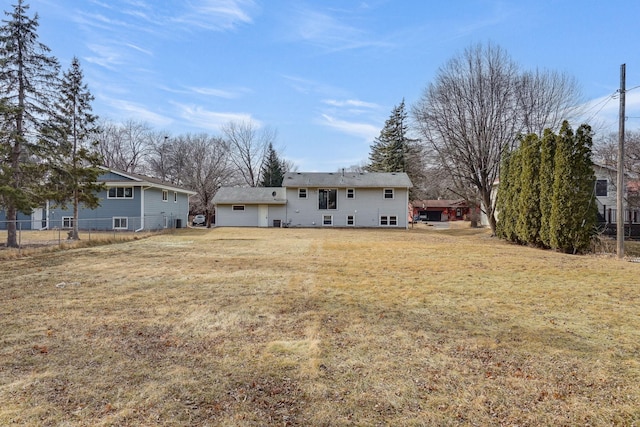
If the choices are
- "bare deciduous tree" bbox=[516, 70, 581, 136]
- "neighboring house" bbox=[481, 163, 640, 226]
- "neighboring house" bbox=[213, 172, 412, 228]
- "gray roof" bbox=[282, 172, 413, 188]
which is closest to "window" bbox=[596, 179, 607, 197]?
"neighboring house" bbox=[481, 163, 640, 226]

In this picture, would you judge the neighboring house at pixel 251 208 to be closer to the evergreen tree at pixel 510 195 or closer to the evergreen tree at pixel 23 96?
the evergreen tree at pixel 510 195

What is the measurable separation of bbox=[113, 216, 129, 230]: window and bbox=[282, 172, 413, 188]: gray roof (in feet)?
39.5

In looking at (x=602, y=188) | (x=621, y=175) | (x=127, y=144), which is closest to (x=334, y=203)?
(x=621, y=175)

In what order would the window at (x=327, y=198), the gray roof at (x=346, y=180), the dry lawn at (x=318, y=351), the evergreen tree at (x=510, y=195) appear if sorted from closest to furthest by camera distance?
the dry lawn at (x=318, y=351) → the evergreen tree at (x=510, y=195) → the gray roof at (x=346, y=180) → the window at (x=327, y=198)

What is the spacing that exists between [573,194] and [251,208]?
23.4 metres

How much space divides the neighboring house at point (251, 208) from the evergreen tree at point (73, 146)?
42.0 feet

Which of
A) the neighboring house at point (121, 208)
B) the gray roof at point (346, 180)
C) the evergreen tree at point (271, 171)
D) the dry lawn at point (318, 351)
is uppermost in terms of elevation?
the evergreen tree at point (271, 171)

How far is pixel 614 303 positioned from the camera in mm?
5969

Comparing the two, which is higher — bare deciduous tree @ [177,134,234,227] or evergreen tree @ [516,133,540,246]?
bare deciduous tree @ [177,134,234,227]

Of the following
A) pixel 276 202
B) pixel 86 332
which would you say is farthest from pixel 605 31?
pixel 276 202

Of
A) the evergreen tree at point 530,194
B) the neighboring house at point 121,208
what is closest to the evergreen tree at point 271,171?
the neighboring house at point 121,208

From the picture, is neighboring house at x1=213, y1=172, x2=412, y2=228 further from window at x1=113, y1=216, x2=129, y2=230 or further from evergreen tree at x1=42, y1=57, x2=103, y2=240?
evergreen tree at x1=42, y1=57, x2=103, y2=240

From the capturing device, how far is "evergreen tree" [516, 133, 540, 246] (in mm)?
15836

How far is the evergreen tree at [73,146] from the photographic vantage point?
14.4 m
